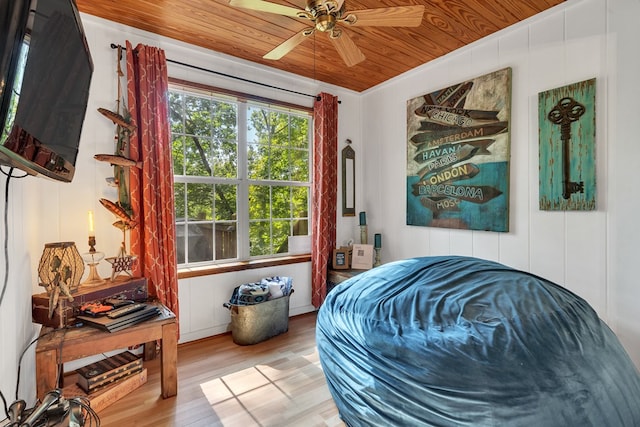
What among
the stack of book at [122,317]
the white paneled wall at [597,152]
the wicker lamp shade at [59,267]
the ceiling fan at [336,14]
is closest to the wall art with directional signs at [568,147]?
the white paneled wall at [597,152]

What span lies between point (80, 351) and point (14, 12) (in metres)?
1.73

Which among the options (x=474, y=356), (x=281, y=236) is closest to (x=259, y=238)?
(x=281, y=236)

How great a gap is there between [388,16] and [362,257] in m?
2.43

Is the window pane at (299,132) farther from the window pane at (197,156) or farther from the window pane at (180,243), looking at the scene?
the window pane at (180,243)

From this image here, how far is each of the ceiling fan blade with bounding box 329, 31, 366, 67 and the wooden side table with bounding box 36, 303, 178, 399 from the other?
2.10 m

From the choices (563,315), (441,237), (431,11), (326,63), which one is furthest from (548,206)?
(326,63)

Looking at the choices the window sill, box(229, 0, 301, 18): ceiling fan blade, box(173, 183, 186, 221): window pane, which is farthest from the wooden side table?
box(229, 0, 301, 18): ceiling fan blade

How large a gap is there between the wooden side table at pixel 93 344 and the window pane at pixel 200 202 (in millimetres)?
1000

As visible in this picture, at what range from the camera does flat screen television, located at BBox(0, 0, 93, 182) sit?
646 mm

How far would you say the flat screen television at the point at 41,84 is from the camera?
646 millimetres

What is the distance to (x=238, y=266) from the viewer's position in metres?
3.00

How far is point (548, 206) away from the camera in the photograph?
2.30m

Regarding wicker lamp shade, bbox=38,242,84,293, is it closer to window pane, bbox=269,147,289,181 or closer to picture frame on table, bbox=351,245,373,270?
window pane, bbox=269,147,289,181

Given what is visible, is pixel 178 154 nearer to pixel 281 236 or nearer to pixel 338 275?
pixel 281 236
